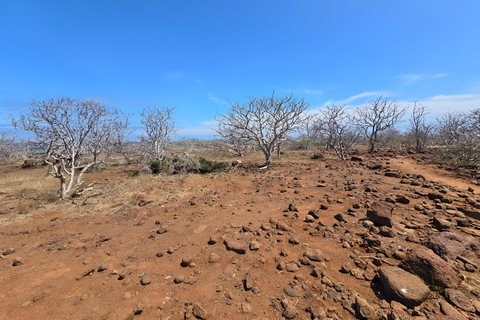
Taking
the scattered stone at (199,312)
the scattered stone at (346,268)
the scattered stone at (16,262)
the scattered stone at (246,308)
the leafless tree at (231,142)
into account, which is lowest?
the scattered stone at (16,262)

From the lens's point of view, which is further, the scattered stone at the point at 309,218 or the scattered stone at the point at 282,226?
the scattered stone at the point at 309,218

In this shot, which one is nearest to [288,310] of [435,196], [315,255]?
[315,255]

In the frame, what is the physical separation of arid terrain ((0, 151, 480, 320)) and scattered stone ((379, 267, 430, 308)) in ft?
0.04

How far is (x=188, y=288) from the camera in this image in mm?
2391

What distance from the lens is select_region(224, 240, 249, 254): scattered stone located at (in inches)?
120

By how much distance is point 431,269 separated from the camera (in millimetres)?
2211

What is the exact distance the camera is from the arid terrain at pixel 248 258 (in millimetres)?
2070

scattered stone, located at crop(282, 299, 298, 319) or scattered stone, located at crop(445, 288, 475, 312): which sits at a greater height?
scattered stone, located at crop(445, 288, 475, 312)

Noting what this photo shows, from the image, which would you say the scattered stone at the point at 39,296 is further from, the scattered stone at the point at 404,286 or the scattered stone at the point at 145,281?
the scattered stone at the point at 404,286

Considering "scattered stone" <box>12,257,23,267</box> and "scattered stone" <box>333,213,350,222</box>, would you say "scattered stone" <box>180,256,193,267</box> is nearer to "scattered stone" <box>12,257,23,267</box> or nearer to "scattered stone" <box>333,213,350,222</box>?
"scattered stone" <box>12,257,23,267</box>

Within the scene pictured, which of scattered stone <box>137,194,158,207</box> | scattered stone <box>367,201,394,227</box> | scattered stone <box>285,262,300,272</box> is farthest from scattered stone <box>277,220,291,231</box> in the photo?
scattered stone <box>137,194,158,207</box>

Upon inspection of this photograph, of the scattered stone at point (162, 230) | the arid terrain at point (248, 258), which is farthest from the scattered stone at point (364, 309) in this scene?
the scattered stone at point (162, 230)

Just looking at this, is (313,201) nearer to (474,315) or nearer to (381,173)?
(474,315)

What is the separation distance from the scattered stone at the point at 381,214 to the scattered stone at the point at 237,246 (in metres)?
2.60
